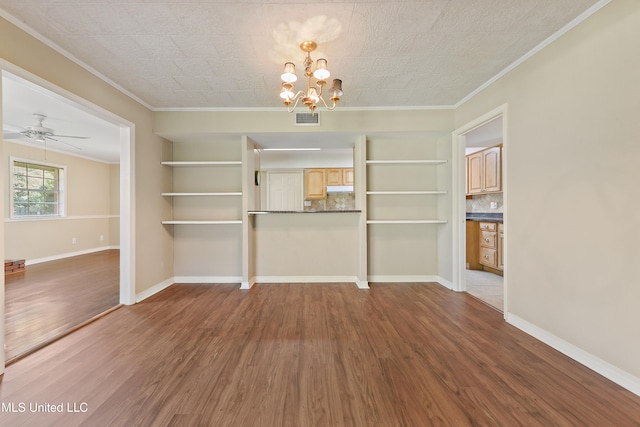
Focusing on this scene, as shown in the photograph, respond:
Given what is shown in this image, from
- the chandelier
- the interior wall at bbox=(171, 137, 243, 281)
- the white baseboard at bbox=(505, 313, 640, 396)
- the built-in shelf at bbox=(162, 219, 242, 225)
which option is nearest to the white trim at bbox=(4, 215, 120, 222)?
the interior wall at bbox=(171, 137, 243, 281)

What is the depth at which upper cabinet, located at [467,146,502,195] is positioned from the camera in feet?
13.9

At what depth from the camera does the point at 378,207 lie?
3.83 m

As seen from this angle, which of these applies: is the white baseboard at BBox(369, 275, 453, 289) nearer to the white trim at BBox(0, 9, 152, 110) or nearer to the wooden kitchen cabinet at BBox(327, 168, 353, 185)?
the wooden kitchen cabinet at BBox(327, 168, 353, 185)

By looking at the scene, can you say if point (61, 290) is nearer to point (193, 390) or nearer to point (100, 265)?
point (100, 265)

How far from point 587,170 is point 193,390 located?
3.01 m

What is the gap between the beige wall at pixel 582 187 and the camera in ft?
5.15

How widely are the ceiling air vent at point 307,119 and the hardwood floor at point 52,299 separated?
3.14 m

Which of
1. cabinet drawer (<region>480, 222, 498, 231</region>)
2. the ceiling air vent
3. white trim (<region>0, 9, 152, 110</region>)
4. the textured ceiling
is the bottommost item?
cabinet drawer (<region>480, 222, 498, 231</region>)

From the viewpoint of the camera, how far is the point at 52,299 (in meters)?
3.09

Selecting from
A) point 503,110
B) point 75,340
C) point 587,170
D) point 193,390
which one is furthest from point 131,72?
point 587,170

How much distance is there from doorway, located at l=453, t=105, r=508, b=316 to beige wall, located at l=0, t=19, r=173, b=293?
4030mm

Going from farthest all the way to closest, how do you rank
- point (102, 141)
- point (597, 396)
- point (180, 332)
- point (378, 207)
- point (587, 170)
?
point (102, 141), point (378, 207), point (180, 332), point (587, 170), point (597, 396)

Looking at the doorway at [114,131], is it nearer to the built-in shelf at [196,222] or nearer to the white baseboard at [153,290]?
the white baseboard at [153,290]

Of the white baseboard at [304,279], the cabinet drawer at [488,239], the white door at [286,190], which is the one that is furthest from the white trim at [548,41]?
the white door at [286,190]
